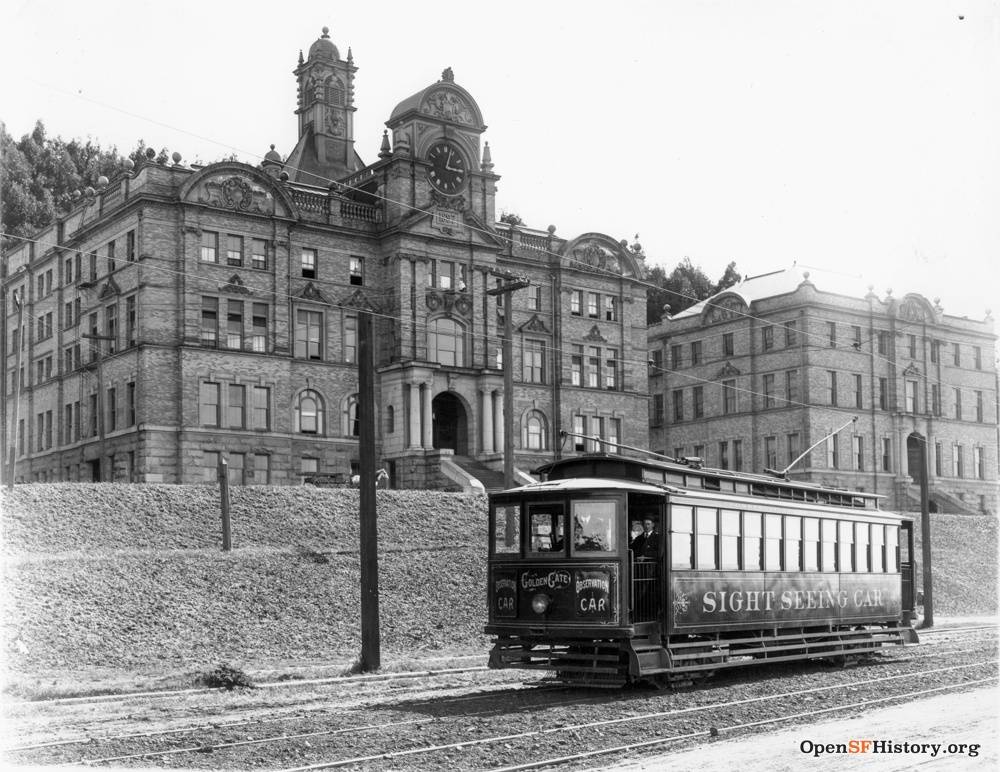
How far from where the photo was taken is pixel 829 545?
22703mm

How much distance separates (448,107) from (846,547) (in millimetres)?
37422

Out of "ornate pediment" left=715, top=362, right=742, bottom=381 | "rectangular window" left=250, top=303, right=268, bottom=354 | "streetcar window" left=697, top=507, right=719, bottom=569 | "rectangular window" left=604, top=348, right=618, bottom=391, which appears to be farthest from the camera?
"ornate pediment" left=715, top=362, right=742, bottom=381

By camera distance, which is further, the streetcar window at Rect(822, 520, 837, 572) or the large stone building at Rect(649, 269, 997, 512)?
the large stone building at Rect(649, 269, 997, 512)

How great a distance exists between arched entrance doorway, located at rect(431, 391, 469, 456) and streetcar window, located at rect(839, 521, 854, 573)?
109 feet

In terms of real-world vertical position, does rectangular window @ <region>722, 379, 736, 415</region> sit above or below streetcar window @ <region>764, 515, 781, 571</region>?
above

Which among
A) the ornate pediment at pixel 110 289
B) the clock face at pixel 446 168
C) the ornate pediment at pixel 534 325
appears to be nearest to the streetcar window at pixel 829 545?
the ornate pediment at pixel 110 289

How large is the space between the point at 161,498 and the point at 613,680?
20.9m

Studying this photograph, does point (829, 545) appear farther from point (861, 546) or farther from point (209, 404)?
point (209, 404)

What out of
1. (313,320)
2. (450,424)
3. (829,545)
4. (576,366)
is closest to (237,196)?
(313,320)

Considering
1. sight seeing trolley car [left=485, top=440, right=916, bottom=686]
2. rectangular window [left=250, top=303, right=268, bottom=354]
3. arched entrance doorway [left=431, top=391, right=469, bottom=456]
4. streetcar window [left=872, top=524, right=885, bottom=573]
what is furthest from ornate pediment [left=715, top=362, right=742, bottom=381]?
sight seeing trolley car [left=485, top=440, right=916, bottom=686]

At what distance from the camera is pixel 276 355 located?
50.7 m

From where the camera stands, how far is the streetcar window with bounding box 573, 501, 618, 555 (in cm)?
1778

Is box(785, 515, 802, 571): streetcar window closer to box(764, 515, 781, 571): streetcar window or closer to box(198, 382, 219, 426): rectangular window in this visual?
box(764, 515, 781, 571): streetcar window

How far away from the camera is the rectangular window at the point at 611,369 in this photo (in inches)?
2454
